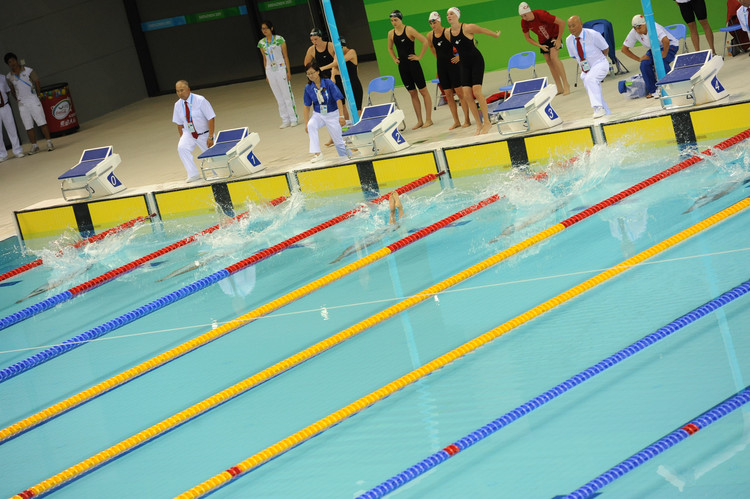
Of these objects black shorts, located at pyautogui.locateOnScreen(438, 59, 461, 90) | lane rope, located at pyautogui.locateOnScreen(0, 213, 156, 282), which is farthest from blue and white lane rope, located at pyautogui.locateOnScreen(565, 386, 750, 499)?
lane rope, located at pyautogui.locateOnScreen(0, 213, 156, 282)

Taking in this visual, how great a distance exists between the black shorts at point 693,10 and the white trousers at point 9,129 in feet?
36.3

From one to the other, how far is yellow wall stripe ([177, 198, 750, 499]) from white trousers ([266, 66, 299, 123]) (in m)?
7.73

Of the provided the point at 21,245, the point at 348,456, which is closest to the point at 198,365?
the point at 348,456

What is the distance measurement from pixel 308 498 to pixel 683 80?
245 inches

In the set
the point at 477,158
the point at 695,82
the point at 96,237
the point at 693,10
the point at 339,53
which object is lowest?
the point at 477,158

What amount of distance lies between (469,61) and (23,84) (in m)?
9.36

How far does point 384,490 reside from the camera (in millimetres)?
4023

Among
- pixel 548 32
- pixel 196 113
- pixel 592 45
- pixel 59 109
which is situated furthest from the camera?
pixel 59 109

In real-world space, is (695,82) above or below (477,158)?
above

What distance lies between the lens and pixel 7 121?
53.1 ft

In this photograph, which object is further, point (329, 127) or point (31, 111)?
point (31, 111)

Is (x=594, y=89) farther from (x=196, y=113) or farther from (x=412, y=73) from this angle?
(x=196, y=113)

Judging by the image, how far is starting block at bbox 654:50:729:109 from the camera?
8883 mm

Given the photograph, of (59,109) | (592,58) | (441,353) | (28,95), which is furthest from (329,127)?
(59,109)
